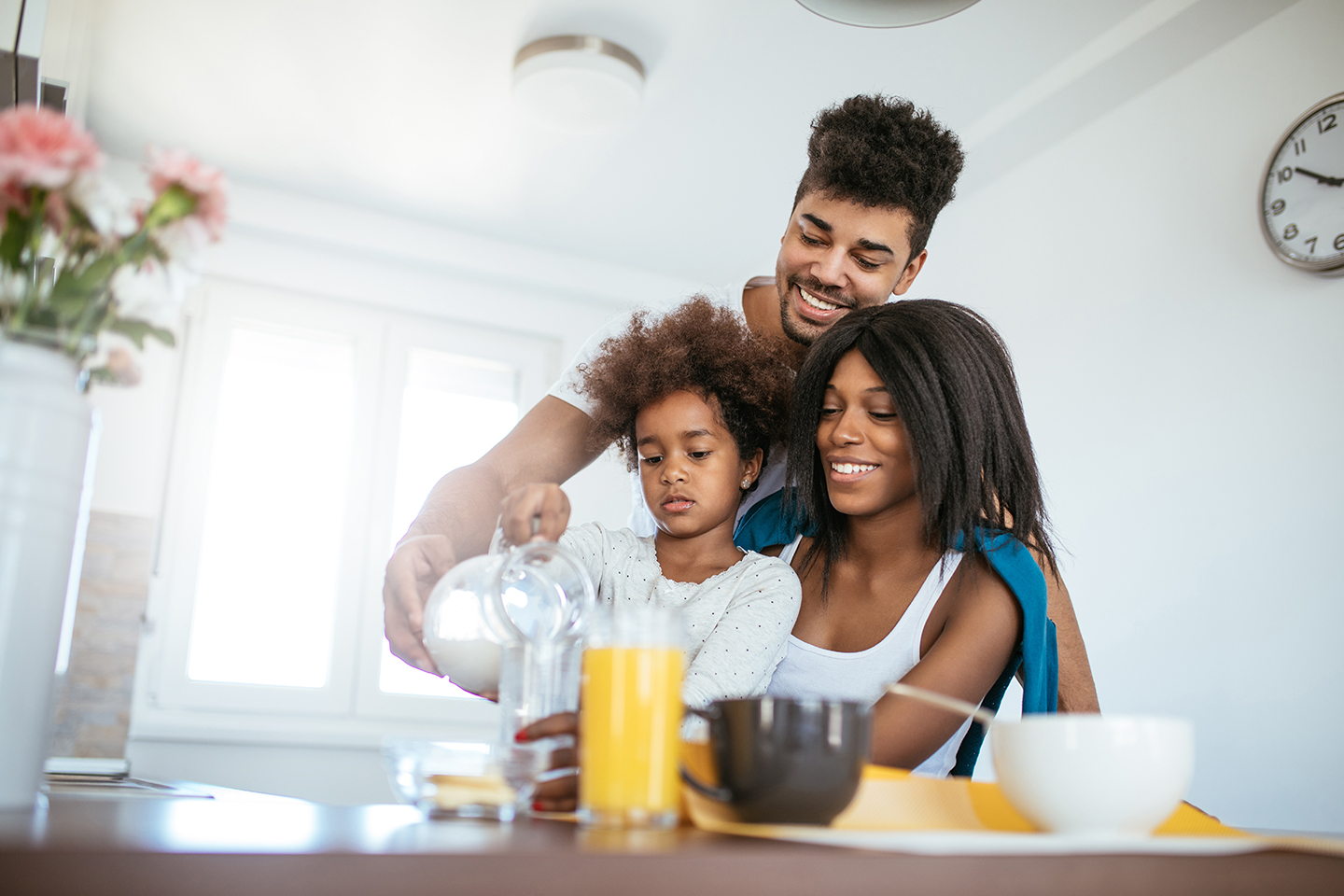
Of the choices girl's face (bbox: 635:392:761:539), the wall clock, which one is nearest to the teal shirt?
girl's face (bbox: 635:392:761:539)

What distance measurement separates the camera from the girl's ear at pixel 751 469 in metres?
1.58

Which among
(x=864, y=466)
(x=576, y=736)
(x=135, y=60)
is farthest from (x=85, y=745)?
(x=576, y=736)

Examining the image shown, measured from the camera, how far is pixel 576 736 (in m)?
0.66

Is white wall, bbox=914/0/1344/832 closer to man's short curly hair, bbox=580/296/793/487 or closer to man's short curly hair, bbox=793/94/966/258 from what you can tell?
man's short curly hair, bbox=793/94/966/258

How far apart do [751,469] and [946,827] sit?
3.28 feet

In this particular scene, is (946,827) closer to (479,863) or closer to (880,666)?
(479,863)

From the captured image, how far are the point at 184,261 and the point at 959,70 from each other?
290 cm

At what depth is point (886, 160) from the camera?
1883 mm

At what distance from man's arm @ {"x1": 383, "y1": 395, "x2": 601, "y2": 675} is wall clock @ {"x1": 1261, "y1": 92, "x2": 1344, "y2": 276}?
1.78 metres

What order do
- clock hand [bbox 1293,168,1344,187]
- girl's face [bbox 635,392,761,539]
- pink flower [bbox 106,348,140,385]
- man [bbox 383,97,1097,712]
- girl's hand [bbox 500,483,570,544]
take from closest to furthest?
pink flower [bbox 106,348,140,385]
girl's hand [bbox 500,483,570,544]
girl's face [bbox 635,392,761,539]
man [bbox 383,97,1097,712]
clock hand [bbox 1293,168,1344,187]

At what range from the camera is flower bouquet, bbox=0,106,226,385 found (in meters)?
0.55

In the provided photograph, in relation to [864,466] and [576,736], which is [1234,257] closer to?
[864,466]

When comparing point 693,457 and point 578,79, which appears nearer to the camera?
point 693,457

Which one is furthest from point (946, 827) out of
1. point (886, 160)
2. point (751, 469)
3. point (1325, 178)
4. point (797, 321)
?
point (1325, 178)
